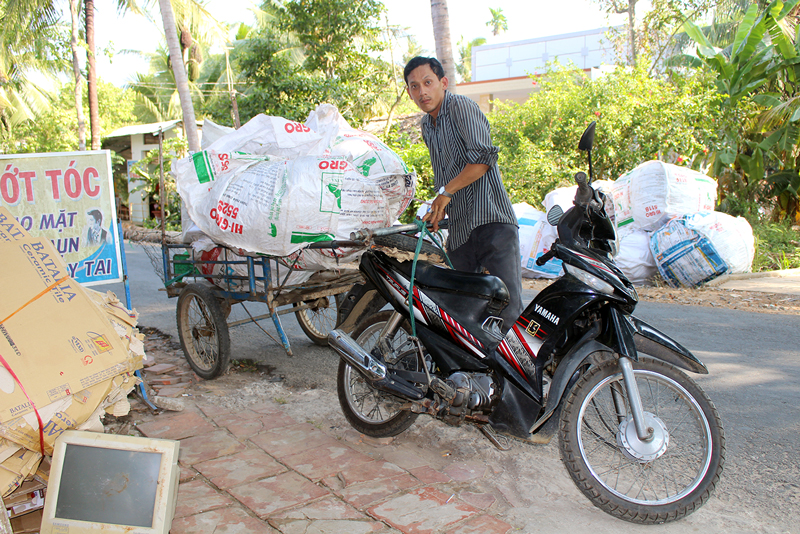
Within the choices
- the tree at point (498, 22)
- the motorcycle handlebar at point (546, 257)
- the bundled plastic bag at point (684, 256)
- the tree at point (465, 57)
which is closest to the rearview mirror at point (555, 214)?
the motorcycle handlebar at point (546, 257)

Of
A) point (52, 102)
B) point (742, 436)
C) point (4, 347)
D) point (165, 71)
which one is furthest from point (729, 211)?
point (52, 102)

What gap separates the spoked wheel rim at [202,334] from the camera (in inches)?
165

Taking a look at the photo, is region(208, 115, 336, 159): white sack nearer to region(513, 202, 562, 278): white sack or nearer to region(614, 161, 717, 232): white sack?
region(513, 202, 562, 278): white sack

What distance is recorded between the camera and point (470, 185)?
3.44m

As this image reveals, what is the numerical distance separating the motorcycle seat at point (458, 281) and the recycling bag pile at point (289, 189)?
2.55 feet

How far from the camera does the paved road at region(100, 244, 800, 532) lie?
8.05 feet

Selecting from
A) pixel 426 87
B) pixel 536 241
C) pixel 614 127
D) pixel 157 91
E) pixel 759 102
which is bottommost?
pixel 536 241

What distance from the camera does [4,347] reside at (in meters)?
2.18

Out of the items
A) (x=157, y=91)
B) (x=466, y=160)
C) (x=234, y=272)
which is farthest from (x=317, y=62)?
(x=157, y=91)

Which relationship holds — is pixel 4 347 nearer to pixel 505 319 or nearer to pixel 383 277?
pixel 383 277

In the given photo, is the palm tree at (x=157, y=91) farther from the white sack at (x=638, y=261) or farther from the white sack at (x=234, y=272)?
the white sack at (x=234, y=272)

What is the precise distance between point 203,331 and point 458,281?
2279 millimetres

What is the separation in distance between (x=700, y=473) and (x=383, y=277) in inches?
65.7

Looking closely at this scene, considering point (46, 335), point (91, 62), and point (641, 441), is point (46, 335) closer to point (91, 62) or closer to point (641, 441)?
point (641, 441)
